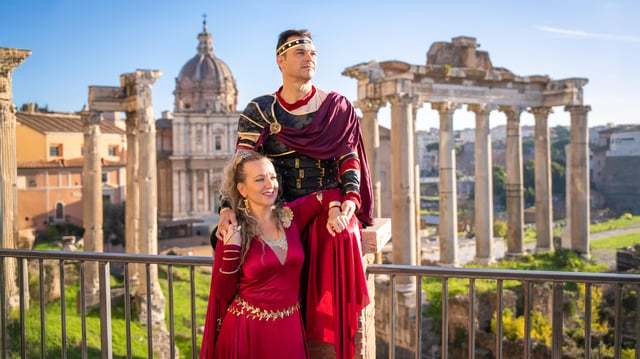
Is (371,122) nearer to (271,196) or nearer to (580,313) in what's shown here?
(580,313)

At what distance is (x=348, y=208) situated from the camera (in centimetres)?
383

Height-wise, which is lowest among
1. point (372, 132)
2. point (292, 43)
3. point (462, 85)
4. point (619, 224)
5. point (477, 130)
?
point (619, 224)

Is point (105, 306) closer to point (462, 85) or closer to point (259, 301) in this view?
point (259, 301)

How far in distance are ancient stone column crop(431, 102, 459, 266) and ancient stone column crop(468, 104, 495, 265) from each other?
62.9 inches

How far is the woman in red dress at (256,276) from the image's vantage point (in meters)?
3.68

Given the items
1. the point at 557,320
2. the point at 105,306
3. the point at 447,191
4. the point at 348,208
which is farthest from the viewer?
the point at 447,191

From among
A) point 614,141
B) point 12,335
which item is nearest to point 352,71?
point 12,335

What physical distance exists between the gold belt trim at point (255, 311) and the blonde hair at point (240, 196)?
398 mm

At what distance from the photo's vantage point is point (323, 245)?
3.94 meters

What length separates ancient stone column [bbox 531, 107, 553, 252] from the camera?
22.8 metres

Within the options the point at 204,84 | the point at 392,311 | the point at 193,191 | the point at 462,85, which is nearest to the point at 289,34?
the point at 392,311

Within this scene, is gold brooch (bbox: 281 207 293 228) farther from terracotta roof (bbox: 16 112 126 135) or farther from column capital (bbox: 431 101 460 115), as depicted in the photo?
terracotta roof (bbox: 16 112 126 135)

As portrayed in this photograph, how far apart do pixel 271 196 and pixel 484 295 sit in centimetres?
1491

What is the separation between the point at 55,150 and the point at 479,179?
30956 mm
